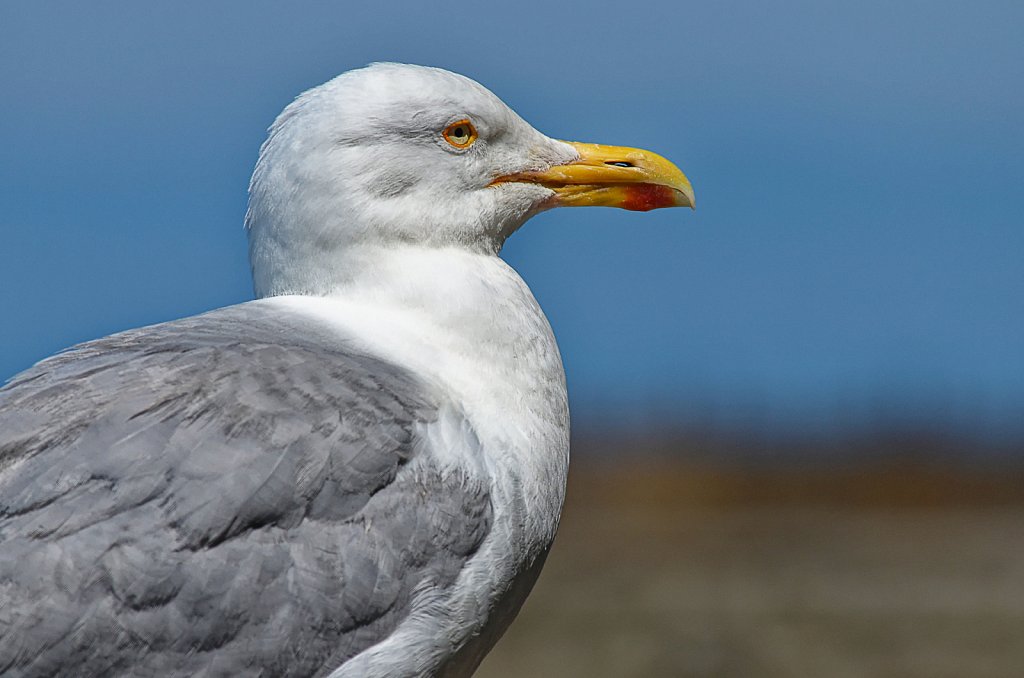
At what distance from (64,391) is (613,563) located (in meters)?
8.77

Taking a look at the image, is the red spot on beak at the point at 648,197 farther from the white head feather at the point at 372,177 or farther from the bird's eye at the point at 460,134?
the bird's eye at the point at 460,134

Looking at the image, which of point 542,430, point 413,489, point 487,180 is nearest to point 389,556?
point 413,489

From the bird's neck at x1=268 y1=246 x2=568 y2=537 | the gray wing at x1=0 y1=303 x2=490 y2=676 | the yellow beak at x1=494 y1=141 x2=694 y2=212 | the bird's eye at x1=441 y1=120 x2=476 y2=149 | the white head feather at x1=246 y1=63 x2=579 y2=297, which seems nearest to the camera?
the gray wing at x1=0 y1=303 x2=490 y2=676

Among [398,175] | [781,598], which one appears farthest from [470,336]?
[781,598]

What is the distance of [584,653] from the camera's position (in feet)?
35.4

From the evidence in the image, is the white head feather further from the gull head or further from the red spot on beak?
the red spot on beak

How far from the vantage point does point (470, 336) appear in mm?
4797

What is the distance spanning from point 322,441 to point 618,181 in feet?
6.06

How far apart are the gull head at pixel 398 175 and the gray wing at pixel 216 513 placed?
679 millimetres

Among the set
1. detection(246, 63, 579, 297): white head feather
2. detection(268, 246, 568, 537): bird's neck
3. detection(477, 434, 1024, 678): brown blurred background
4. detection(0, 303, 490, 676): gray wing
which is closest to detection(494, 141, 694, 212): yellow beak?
detection(246, 63, 579, 297): white head feather

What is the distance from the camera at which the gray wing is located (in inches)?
151

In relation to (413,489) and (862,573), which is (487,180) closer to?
(413,489)

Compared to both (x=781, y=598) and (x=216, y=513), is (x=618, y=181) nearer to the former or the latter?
(x=216, y=513)

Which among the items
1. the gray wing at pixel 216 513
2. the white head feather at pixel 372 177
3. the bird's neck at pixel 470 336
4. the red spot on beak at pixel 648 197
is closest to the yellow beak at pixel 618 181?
the red spot on beak at pixel 648 197
